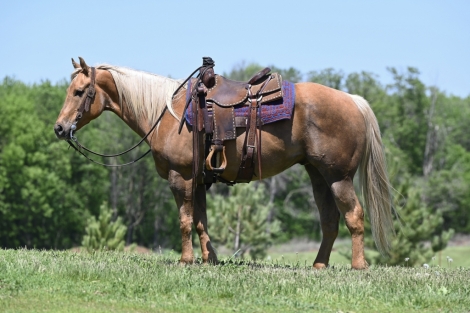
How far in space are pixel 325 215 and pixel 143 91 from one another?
301 cm

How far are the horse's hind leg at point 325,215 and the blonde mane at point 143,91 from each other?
219 centimetres

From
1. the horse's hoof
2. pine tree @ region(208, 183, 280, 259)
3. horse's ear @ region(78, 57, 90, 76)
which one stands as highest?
horse's ear @ region(78, 57, 90, 76)

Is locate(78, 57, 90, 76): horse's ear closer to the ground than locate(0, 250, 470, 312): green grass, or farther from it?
farther from it

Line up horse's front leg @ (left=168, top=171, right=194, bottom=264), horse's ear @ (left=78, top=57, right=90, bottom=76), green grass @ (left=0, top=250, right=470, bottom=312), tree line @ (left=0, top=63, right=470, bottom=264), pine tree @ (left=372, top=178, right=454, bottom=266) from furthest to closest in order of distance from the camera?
tree line @ (left=0, top=63, right=470, bottom=264) → pine tree @ (left=372, top=178, right=454, bottom=266) → horse's ear @ (left=78, top=57, right=90, bottom=76) → horse's front leg @ (left=168, top=171, right=194, bottom=264) → green grass @ (left=0, top=250, right=470, bottom=312)

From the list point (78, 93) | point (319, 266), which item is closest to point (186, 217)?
point (319, 266)

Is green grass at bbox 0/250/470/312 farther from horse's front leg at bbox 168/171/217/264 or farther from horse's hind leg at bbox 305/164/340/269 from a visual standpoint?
horse's hind leg at bbox 305/164/340/269

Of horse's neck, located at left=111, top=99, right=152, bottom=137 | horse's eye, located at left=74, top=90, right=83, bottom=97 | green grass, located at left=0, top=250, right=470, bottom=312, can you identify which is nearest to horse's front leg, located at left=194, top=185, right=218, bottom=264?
green grass, located at left=0, top=250, right=470, bottom=312

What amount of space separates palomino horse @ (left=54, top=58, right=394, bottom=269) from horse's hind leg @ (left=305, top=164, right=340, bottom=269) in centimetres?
1

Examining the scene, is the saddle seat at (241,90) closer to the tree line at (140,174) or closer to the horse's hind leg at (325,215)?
the horse's hind leg at (325,215)

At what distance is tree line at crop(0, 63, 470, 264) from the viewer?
5328 centimetres

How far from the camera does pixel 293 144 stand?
9.02 metres

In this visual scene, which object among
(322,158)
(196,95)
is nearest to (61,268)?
(196,95)

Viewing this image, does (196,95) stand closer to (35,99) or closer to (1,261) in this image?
(1,261)

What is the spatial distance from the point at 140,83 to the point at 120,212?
171 feet
